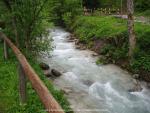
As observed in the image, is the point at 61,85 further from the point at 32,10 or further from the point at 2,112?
the point at 2,112

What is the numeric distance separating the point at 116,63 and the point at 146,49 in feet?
7.44

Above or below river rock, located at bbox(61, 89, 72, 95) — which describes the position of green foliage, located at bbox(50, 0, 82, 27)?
above

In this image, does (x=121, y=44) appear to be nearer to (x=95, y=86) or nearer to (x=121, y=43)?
(x=121, y=43)

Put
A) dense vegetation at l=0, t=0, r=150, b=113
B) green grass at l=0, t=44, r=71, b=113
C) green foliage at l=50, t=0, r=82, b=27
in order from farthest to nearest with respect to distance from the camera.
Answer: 1. green foliage at l=50, t=0, r=82, b=27
2. dense vegetation at l=0, t=0, r=150, b=113
3. green grass at l=0, t=44, r=71, b=113

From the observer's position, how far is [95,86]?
13.6 m

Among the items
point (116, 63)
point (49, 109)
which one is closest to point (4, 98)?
point (49, 109)

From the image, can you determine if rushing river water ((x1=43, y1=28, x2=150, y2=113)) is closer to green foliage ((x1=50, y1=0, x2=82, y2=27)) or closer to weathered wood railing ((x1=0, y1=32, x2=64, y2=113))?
weathered wood railing ((x1=0, y1=32, x2=64, y2=113))

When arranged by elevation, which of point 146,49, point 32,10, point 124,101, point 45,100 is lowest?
point 124,101

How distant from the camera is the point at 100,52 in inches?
799

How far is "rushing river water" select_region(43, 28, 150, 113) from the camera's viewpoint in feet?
36.0

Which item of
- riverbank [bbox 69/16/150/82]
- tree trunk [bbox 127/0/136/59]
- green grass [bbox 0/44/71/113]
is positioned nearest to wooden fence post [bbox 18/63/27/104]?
green grass [bbox 0/44/71/113]

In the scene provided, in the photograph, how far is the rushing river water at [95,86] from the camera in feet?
36.0

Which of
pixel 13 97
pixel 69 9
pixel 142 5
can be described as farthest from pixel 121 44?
pixel 69 9

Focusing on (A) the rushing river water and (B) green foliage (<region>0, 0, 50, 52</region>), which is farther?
(B) green foliage (<region>0, 0, 50, 52</region>)
